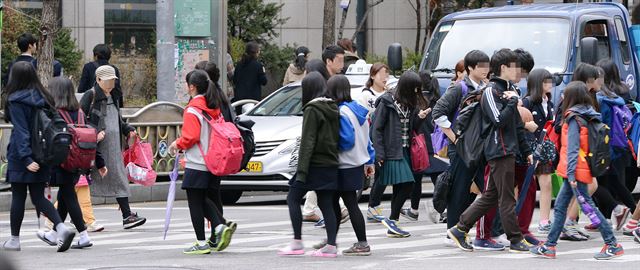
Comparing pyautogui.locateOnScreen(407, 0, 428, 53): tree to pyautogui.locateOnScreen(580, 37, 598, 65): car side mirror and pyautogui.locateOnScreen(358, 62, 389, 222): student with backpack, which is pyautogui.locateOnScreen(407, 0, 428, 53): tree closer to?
pyautogui.locateOnScreen(580, 37, 598, 65): car side mirror

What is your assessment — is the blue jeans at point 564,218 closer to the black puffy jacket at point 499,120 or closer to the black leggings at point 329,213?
the black puffy jacket at point 499,120

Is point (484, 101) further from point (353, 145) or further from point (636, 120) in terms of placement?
point (636, 120)

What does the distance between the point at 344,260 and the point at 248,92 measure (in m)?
11.6

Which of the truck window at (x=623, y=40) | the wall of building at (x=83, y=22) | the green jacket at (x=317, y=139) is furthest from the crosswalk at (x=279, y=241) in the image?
the wall of building at (x=83, y=22)

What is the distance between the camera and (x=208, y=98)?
1135cm

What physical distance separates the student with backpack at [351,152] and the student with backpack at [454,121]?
2.93 ft

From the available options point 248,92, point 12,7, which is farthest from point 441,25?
point 12,7

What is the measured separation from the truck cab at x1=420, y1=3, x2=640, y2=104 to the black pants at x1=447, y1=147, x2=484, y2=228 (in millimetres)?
4478

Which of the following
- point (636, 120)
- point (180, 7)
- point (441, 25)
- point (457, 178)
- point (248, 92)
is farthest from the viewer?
point (248, 92)

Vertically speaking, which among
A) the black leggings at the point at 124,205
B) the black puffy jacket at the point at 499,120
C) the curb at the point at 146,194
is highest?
the black puffy jacket at the point at 499,120

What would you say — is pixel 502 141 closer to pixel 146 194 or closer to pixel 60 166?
pixel 60 166

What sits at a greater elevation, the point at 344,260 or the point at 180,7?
the point at 180,7

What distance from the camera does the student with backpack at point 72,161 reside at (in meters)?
12.0

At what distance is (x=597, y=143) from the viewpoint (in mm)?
11141
